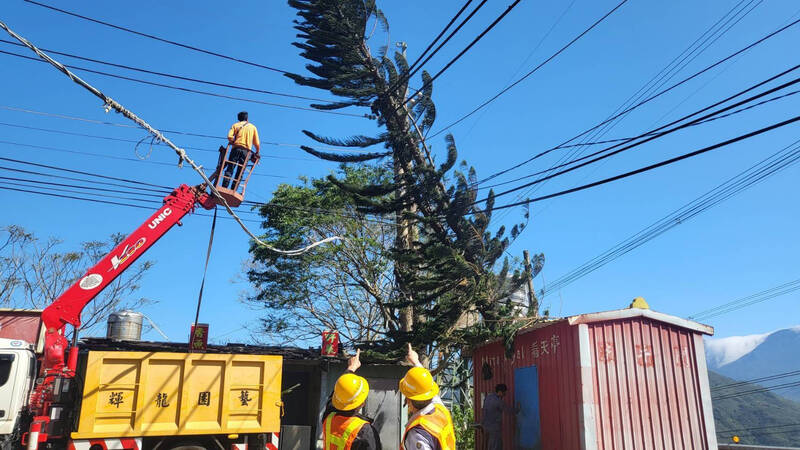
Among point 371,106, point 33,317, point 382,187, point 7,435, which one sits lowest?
point 7,435

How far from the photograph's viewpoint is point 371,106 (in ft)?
42.2

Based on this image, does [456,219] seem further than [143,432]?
Yes

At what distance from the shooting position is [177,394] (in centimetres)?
1030

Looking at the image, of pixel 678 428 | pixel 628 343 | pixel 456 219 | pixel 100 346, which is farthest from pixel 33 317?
pixel 678 428

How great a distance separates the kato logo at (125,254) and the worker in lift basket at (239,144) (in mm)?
2074

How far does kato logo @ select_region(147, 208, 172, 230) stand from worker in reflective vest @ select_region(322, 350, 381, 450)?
8.45m

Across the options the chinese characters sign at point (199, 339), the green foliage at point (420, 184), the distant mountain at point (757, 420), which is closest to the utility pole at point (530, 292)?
the green foliage at point (420, 184)

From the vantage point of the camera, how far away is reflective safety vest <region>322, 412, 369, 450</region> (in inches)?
174

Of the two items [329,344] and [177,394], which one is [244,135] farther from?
[329,344]

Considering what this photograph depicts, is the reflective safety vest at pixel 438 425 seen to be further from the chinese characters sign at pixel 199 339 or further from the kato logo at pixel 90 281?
the chinese characters sign at pixel 199 339

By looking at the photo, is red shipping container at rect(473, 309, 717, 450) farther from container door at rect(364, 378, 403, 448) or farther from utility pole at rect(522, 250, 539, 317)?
container door at rect(364, 378, 403, 448)

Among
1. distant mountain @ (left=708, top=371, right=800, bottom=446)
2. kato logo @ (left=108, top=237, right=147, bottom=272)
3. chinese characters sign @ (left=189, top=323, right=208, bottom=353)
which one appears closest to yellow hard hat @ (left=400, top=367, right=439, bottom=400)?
kato logo @ (left=108, top=237, right=147, bottom=272)

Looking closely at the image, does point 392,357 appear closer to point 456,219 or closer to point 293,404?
point 456,219

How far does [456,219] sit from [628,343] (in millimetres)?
4673
